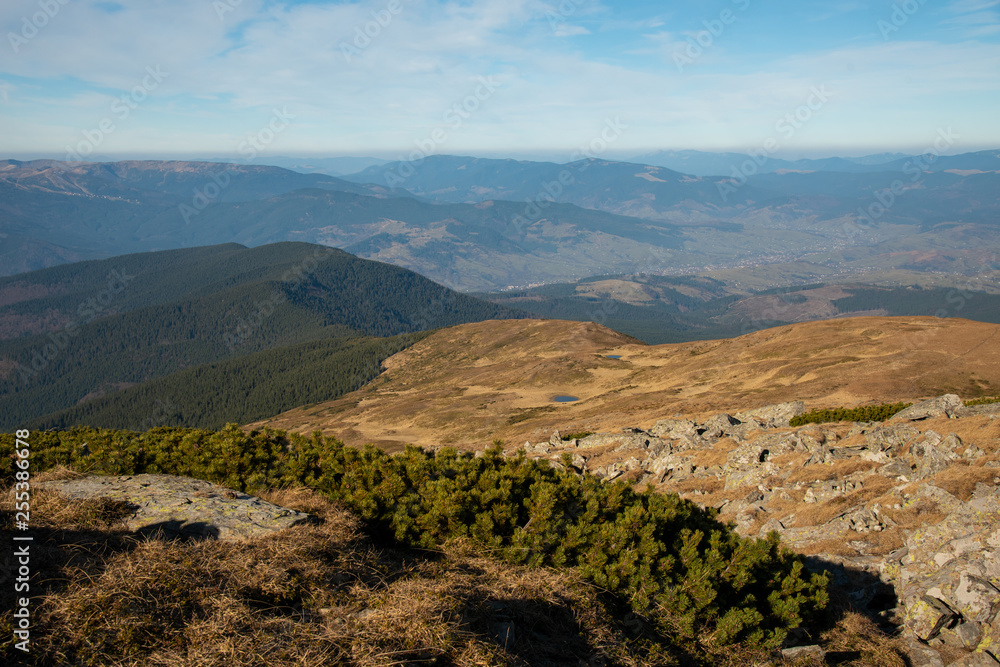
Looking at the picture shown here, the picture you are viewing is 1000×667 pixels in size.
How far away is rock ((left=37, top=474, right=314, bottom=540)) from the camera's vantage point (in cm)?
1240

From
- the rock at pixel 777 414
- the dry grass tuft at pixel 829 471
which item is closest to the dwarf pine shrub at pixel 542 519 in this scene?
the dry grass tuft at pixel 829 471

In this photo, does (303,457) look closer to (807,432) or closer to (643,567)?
(643,567)

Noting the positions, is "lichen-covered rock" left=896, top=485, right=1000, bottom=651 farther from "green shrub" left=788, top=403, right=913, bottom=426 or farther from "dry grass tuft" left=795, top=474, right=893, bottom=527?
"green shrub" left=788, top=403, right=913, bottom=426

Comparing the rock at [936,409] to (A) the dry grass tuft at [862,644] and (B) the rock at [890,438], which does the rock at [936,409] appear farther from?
(A) the dry grass tuft at [862,644]

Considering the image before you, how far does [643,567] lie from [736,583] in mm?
2747

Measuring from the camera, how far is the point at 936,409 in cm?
3428

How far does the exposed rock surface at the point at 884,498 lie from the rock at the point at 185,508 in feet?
Answer: 57.1

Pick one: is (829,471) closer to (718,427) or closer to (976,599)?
(976,599)

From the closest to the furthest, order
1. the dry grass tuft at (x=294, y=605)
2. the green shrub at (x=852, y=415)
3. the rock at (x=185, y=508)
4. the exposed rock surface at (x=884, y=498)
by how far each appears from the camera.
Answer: the dry grass tuft at (x=294, y=605) → the rock at (x=185, y=508) → the exposed rock surface at (x=884, y=498) → the green shrub at (x=852, y=415)

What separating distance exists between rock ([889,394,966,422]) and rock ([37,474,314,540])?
129 ft

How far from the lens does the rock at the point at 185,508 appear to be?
12.4 m

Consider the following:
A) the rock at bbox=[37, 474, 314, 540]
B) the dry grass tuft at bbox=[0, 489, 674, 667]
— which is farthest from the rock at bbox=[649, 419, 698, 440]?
the rock at bbox=[37, 474, 314, 540]

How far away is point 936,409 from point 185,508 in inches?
1693

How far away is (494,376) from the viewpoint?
491ft
